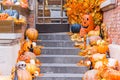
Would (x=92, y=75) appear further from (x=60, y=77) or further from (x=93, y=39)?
(x=93, y=39)

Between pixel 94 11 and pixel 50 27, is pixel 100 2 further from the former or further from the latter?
pixel 50 27

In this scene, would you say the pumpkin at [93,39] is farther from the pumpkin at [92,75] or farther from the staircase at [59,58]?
the pumpkin at [92,75]

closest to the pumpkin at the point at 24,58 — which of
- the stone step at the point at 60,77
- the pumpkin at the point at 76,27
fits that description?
the stone step at the point at 60,77

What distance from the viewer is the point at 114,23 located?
24.4 ft

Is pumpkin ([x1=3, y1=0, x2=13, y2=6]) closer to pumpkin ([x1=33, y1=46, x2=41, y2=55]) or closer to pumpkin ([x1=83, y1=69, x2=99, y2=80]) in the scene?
pumpkin ([x1=33, y1=46, x2=41, y2=55])

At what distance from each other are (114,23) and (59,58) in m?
1.51

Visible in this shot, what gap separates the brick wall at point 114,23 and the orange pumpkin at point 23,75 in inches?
79.9

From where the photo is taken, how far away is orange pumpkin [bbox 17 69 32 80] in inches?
242

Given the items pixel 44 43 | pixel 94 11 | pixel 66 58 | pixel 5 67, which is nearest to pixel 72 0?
pixel 94 11

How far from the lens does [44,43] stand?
8781 mm

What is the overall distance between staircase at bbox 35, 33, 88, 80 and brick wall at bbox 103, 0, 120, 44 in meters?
0.91

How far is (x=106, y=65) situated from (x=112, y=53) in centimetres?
70

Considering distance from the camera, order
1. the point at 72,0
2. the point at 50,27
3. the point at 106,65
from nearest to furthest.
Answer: the point at 106,65 < the point at 72,0 < the point at 50,27

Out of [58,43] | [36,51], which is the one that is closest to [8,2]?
[36,51]
